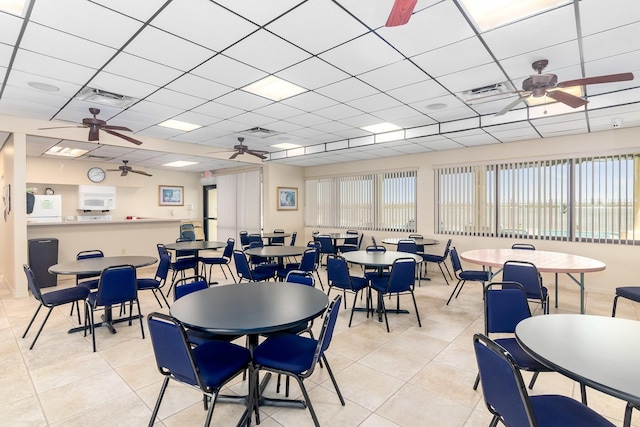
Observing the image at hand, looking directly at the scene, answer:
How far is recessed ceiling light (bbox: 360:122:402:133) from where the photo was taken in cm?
569

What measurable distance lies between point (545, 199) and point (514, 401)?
19.0 ft

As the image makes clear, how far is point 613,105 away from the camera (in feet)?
13.3

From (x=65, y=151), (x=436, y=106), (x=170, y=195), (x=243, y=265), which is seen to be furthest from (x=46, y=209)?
(x=436, y=106)

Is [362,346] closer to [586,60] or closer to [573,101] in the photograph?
[573,101]

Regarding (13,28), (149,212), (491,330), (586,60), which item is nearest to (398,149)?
(586,60)

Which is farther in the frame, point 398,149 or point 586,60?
point 398,149

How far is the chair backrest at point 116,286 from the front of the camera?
3322 mm

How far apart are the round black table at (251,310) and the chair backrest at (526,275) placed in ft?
7.74

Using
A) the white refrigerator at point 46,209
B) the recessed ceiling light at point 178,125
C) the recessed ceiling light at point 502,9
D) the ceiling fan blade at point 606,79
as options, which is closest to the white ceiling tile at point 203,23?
the recessed ceiling light at point 502,9

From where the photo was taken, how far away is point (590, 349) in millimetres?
1565

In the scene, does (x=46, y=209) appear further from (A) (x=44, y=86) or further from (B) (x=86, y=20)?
(B) (x=86, y=20)

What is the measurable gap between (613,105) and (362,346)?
425cm

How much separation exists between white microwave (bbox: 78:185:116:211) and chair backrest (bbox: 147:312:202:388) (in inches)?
326

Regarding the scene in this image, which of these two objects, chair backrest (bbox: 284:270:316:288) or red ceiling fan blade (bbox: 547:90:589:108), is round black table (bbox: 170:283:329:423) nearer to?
chair backrest (bbox: 284:270:316:288)
